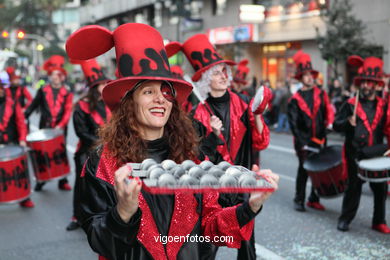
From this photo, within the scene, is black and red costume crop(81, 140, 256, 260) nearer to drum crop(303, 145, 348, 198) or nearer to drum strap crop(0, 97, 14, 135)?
drum crop(303, 145, 348, 198)

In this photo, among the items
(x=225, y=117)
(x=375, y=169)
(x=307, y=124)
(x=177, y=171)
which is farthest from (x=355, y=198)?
(x=177, y=171)

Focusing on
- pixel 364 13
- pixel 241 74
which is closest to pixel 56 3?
pixel 364 13

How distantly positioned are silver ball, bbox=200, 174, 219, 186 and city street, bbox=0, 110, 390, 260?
3.64 metres

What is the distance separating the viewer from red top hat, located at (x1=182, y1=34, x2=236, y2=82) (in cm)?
465

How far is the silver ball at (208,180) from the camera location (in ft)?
6.00

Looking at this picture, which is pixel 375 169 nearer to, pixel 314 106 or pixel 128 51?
pixel 314 106

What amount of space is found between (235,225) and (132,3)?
141 ft

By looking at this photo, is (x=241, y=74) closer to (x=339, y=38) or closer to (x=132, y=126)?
(x=339, y=38)

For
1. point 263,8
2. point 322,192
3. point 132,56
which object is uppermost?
point 263,8

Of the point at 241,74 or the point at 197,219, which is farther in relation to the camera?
the point at 241,74

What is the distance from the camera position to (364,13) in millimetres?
20156

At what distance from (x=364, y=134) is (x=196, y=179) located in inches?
185

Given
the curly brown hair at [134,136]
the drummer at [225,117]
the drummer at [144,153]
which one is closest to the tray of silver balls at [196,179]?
the drummer at [144,153]

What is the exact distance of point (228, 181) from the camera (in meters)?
1.84
